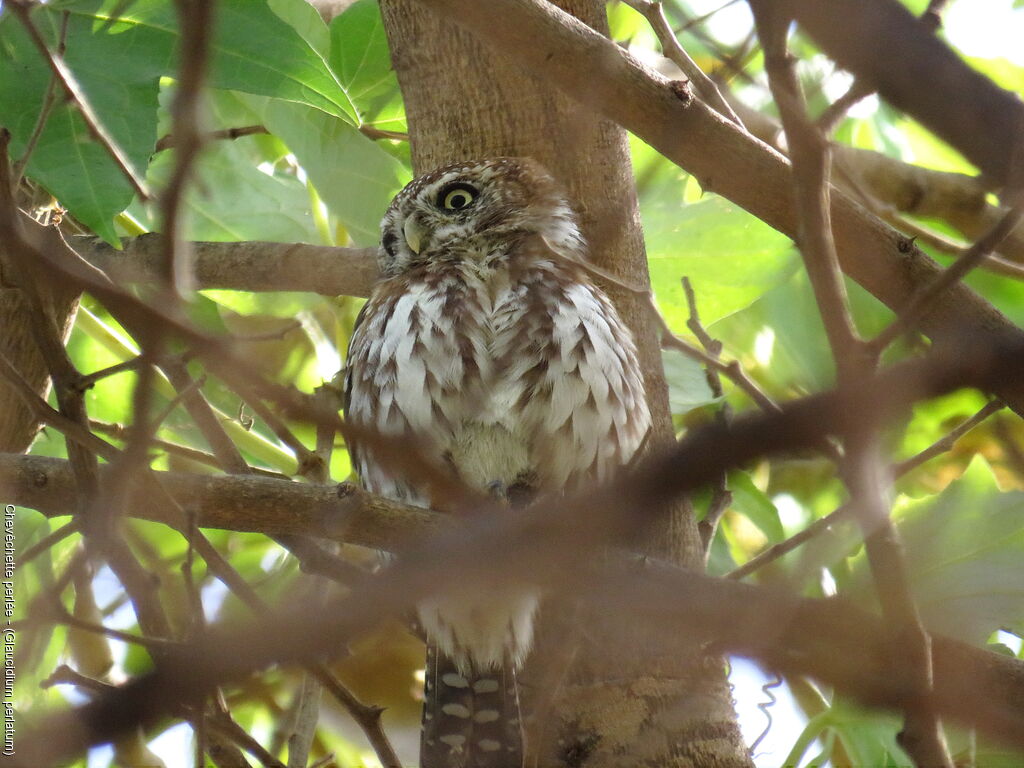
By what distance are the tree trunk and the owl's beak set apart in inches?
8.5

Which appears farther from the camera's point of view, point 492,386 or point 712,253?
point 712,253

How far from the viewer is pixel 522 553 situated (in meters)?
0.98

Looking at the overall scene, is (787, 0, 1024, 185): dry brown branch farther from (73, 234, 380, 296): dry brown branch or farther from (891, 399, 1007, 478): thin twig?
(73, 234, 380, 296): dry brown branch

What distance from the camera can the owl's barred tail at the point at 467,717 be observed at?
353 centimetres

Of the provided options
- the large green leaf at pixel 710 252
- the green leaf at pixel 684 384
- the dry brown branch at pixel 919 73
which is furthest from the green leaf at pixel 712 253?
the dry brown branch at pixel 919 73

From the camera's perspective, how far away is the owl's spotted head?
3.74m

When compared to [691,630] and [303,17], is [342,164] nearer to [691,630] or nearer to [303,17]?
[303,17]

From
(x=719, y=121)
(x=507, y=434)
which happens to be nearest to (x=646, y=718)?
(x=507, y=434)

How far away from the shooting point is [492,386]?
331 centimetres

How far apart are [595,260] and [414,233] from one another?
0.76 metres

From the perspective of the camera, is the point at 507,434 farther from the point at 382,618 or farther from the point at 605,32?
the point at 382,618

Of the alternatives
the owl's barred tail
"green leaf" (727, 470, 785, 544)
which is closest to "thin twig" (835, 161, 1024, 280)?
"green leaf" (727, 470, 785, 544)

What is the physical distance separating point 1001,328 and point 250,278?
6.73 ft

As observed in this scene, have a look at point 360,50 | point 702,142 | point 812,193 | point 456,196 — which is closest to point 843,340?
point 812,193
